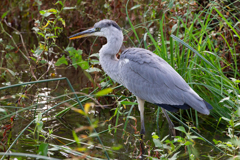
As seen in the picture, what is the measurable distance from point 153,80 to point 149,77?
54 mm

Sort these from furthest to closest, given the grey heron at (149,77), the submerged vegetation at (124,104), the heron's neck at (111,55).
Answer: the heron's neck at (111,55) < the grey heron at (149,77) < the submerged vegetation at (124,104)

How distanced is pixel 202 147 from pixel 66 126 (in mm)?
1608

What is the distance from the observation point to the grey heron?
3.24 m

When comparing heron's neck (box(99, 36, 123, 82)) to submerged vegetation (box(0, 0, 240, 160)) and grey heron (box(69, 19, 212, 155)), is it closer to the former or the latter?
grey heron (box(69, 19, 212, 155))

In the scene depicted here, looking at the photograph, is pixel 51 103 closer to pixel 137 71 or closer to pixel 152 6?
pixel 137 71

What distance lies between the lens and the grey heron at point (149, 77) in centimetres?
324

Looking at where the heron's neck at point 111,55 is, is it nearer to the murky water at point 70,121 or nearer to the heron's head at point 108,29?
the heron's head at point 108,29

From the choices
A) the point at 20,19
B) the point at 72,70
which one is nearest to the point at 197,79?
the point at 72,70

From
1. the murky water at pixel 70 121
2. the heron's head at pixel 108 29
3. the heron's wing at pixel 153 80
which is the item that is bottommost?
the murky water at pixel 70 121

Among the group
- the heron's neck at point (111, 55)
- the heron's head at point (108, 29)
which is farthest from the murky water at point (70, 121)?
the heron's head at point (108, 29)

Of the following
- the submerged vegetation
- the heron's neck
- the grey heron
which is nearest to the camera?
the submerged vegetation

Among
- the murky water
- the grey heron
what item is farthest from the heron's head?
the murky water

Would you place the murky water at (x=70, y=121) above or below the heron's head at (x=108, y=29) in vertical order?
below

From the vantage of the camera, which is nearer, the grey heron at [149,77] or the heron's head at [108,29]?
the grey heron at [149,77]
